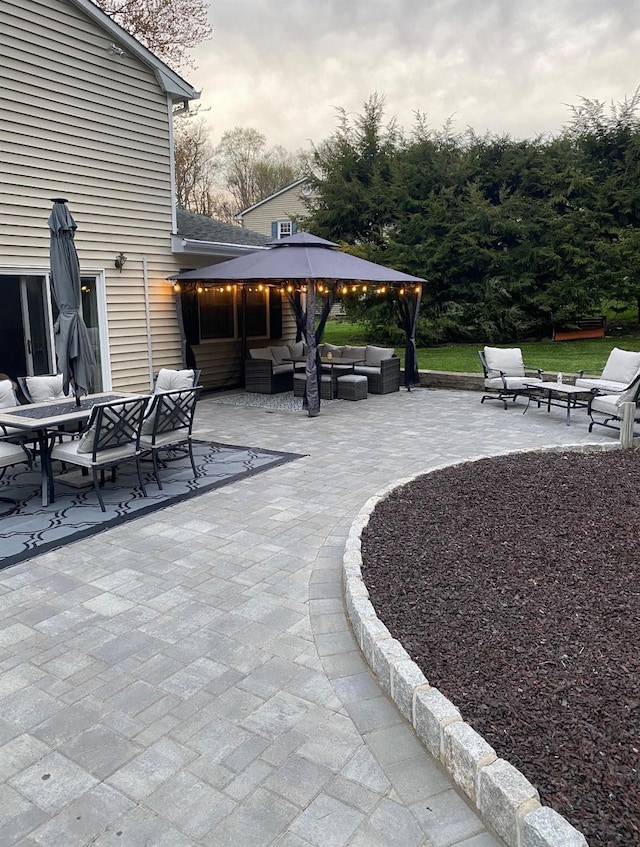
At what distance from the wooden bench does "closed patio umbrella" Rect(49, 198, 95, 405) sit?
14.8 metres

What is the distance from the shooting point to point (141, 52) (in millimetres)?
8844

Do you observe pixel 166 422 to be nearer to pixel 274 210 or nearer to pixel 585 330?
pixel 585 330

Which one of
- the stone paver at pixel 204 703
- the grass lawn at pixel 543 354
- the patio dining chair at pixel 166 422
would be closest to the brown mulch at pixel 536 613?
the stone paver at pixel 204 703

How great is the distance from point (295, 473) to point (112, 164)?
6069 millimetres

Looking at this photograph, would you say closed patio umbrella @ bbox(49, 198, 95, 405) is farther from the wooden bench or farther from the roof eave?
the wooden bench

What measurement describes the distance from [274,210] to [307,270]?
2143 centimetres

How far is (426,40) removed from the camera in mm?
13516

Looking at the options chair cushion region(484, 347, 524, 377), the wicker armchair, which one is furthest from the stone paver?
the wicker armchair

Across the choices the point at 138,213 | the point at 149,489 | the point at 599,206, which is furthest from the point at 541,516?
the point at 599,206

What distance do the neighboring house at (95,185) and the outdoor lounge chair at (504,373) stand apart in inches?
199

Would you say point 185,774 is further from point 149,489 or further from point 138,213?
point 138,213

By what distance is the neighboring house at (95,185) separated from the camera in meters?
7.59

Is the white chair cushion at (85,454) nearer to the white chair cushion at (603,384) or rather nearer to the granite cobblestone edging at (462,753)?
the granite cobblestone edging at (462,753)

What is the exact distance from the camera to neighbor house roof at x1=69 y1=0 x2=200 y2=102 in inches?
320
